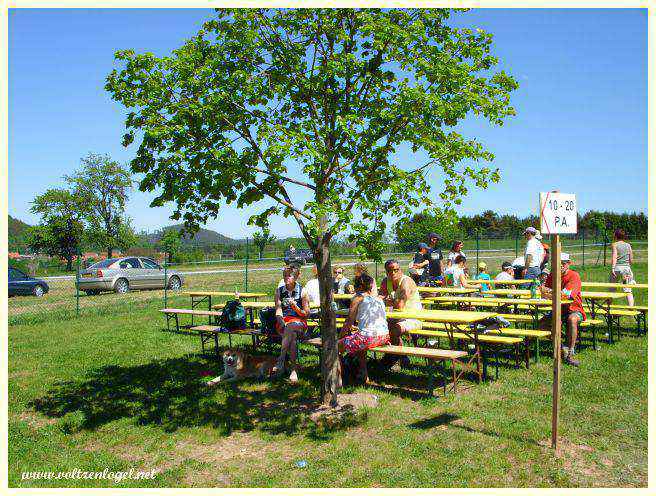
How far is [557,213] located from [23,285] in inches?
941

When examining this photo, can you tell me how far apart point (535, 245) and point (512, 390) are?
528 centimetres

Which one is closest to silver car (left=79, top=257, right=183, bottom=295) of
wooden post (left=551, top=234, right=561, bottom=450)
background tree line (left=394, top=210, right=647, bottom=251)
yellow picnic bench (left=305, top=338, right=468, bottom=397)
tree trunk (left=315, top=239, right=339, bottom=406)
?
background tree line (left=394, top=210, right=647, bottom=251)

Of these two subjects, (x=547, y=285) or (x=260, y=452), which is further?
(x=547, y=285)

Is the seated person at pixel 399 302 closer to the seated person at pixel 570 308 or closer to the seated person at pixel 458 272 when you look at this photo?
the seated person at pixel 570 308

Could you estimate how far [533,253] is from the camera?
38.4 ft

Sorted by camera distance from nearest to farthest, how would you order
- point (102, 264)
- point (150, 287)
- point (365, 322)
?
point (365, 322)
point (102, 264)
point (150, 287)

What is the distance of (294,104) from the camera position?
266 inches

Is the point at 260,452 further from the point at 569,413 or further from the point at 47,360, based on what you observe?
the point at 47,360

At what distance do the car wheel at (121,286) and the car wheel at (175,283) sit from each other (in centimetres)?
188

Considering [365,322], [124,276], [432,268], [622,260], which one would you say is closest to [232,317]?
[365,322]

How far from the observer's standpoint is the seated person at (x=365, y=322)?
24.2ft

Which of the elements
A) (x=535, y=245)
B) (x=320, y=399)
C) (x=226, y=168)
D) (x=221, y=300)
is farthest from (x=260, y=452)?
(x=221, y=300)

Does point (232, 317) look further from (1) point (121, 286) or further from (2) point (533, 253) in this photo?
(1) point (121, 286)

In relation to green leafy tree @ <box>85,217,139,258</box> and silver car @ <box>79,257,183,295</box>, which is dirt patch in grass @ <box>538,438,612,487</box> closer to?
silver car @ <box>79,257,183,295</box>
